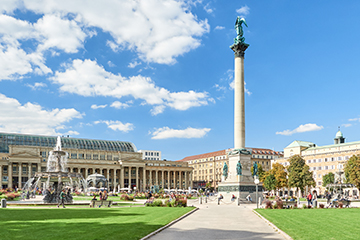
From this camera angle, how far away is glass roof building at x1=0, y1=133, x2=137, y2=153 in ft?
538

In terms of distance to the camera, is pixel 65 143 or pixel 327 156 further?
pixel 65 143

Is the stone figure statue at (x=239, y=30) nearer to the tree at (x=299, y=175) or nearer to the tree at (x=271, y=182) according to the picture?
the tree at (x=299, y=175)

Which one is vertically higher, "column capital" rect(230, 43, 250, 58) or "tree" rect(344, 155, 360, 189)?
"column capital" rect(230, 43, 250, 58)

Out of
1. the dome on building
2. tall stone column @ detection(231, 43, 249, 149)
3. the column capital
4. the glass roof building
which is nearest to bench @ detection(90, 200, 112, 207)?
tall stone column @ detection(231, 43, 249, 149)

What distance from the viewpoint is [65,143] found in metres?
173

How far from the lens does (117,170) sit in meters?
178

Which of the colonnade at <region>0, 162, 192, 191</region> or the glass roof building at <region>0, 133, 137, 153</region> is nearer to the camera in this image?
the colonnade at <region>0, 162, 192, 191</region>

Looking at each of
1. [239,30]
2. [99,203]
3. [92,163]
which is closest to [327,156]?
[239,30]

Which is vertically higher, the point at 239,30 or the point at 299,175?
the point at 239,30

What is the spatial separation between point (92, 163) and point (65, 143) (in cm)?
1599

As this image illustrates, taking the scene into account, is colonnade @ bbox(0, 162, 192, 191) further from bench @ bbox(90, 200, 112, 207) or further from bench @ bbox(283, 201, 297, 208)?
bench @ bbox(283, 201, 297, 208)

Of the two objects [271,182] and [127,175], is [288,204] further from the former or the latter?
[127,175]

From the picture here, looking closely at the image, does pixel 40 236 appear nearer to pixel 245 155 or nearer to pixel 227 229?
pixel 227 229

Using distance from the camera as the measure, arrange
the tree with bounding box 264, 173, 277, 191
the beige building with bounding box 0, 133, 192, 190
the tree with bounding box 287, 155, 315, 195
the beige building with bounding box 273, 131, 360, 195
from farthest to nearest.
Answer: the beige building with bounding box 0, 133, 192, 190 → the beige building with bounding box 273, 131, 360, 195 → the tree with bounding box 264, 173, 277, 191 → the tree with bounding box 287, 155, 315, 195
